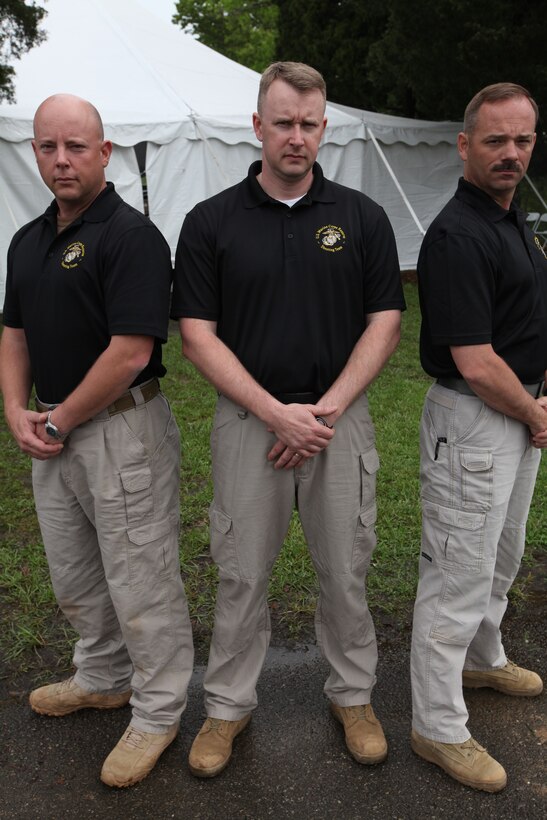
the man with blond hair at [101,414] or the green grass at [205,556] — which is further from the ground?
the man with blond hair at [101,414]

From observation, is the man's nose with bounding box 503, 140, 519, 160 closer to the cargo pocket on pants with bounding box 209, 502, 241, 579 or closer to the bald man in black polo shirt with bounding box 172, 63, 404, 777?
the bald man in black polo shirt with bounding box 172, 63, 404, 777

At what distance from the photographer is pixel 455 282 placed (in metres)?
2.19

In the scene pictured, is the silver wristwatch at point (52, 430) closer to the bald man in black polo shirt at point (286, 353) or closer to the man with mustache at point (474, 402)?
the bald man in black polo shirt at point (286, 353)

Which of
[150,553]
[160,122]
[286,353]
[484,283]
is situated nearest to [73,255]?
[286,353]

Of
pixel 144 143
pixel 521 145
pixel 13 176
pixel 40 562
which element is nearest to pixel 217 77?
pixel 144 143

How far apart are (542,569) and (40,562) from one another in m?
2.37

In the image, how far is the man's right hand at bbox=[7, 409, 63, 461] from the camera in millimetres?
2396

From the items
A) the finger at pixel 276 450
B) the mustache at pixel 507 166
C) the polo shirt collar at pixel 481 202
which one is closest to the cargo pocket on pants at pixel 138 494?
the finger at pixel 276 450

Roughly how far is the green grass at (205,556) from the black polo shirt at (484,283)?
58.0 inches

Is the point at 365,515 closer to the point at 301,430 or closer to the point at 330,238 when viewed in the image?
the point at 301,430

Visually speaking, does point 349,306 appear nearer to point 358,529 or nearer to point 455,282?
point 455,282

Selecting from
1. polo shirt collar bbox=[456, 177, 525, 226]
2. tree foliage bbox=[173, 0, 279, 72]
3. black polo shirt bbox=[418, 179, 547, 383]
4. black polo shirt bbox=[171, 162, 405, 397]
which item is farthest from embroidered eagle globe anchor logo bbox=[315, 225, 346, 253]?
tree foliage bbox=[173, 0, 279, 72]

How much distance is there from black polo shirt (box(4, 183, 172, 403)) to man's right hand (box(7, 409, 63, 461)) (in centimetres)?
8

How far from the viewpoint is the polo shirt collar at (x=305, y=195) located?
2.36 m
